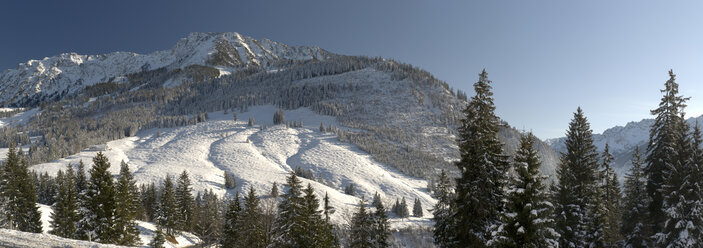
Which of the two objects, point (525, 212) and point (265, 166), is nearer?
point (525, 212)

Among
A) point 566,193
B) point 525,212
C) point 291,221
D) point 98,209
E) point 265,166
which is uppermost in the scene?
point 525,212

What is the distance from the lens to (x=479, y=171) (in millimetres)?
18328

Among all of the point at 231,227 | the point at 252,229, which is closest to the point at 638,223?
the point at 252,229

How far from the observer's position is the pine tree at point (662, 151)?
24297 mm

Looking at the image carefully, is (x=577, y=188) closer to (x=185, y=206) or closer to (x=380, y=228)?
(x=380, y=228)

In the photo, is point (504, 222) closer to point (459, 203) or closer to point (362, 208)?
point (459, 203)

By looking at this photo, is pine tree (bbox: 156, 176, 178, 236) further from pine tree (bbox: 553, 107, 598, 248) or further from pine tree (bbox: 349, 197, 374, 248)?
pine tree (bbox: 553, 107, 598, 248)

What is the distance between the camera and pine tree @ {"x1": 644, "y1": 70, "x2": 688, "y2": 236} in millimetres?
24297

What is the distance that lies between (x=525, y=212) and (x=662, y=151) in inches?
651

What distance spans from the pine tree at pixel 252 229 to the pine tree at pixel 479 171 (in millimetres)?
25124

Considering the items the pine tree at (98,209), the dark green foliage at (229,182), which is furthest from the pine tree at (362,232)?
the dark green foliage at (229,182)

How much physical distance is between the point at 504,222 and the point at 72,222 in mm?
48668

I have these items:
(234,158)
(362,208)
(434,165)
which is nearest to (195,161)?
(234,158)

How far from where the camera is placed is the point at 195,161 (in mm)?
156625
